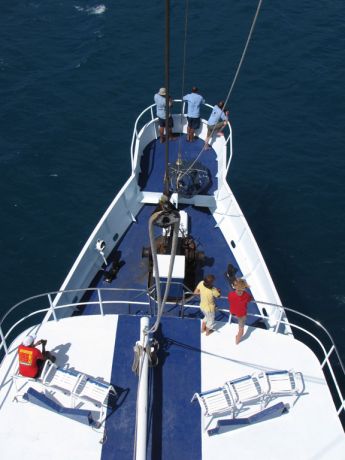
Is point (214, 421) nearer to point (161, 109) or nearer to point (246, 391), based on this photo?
point (246, 391)

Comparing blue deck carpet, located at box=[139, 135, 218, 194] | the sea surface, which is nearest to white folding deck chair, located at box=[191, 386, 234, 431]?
blue deck carpet, located at box=[139, 135, 218, 194]

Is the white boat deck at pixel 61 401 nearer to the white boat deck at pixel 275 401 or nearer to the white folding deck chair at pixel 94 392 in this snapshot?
the white folding deck chair at pixel 94 392

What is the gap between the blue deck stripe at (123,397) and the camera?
10.8 m

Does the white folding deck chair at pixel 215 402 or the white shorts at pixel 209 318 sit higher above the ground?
the white shorts at pixel 209 318

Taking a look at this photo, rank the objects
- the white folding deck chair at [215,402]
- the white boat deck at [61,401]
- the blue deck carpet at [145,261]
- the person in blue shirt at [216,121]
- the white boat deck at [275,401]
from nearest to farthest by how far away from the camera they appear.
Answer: the white boat deck at [61,401] → the white boat deck at [275,401] → the white folding deck chair at [215,402] → the blue deck carpet at [145,261] → the person in blue shirt at [216,121]

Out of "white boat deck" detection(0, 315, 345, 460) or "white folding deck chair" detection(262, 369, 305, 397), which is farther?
"white folding deck chair" detection(262, 369, 305, 397)

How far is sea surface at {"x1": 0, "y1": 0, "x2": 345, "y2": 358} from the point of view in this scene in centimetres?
2320

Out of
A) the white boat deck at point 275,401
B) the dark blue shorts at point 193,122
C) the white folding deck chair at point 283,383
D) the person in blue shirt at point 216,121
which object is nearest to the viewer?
Answer: the white boat deck at point 275,401

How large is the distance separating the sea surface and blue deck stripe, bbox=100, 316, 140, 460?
974 centimetres

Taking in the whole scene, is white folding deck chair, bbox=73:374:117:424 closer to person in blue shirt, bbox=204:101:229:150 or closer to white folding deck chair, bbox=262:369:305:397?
white folding deck chair, bbox=262:369:305:397

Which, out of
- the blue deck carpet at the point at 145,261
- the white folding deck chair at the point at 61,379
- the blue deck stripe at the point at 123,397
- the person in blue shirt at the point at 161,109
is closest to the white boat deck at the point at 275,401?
the blue deck stripe at the point at 123,397

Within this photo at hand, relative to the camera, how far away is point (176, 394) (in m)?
11.8

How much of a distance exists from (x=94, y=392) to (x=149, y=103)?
23.6m

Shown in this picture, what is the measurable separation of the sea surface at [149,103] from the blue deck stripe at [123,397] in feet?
32.0
